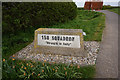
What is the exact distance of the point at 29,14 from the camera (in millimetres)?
6582

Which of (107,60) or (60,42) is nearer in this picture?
(107,60)

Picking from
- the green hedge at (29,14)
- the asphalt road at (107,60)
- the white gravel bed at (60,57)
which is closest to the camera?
the asphalt road at (107,60)

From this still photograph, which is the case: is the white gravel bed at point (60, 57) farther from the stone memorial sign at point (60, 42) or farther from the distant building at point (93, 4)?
the distant building at point (93, 4)

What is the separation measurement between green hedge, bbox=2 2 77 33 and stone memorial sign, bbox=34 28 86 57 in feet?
7.80

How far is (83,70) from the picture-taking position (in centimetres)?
322

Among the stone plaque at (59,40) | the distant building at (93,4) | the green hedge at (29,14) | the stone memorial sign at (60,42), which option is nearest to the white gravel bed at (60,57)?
the stone memorial sign at (60,42)

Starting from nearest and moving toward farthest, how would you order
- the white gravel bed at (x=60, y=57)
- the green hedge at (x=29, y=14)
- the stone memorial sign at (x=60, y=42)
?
1. the white gravel bed at (x=60, y=57)
2. the stone memorial sign at (x=60, y=42)
3. the green hedge at (x=29, y=14)

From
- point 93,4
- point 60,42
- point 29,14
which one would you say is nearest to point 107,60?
point 60,42

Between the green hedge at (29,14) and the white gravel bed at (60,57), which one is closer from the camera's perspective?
the white gravel bed at (60,57)

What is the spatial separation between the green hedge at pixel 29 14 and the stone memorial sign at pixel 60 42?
238cm

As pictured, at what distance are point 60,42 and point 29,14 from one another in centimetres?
346

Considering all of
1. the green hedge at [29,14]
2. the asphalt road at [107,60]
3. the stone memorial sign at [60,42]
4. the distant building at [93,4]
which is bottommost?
the asphalt road at [107,60]

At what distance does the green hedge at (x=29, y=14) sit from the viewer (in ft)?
18.5

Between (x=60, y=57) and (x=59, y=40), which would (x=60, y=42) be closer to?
(x=59, y=40)
